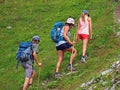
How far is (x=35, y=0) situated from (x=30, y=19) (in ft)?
15.3

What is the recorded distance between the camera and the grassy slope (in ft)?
53.0

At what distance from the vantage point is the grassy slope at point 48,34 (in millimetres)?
16159

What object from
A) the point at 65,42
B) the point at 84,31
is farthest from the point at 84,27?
the point at 65,42

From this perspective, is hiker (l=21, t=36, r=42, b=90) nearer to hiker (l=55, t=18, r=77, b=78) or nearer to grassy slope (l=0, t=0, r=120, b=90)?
grassy slope (l=0, t=0, r=120, b=90)

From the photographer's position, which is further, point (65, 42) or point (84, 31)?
point (84, 31)

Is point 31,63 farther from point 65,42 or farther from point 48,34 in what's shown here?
point 48,34

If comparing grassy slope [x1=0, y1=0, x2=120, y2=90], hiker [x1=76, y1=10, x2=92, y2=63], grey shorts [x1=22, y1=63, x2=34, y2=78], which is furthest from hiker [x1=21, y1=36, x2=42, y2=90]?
hiker [x1=76, y1=10, x2=92, y2=63]

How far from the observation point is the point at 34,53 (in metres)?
14.8

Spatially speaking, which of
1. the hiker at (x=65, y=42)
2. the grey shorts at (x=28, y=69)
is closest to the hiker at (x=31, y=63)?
the grey shorts at (x=28, y=69)

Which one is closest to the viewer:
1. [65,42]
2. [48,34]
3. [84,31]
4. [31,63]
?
[31,63]

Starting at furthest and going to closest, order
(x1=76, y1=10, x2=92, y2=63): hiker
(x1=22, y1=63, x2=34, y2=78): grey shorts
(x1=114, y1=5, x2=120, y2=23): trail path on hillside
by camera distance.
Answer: (x1=114, y1=5, x2=120, y2=23): trail path on hillside → (x1=76, y1=10, x2=92, y2=63): hiker → (x1=22, y1=63, x2=34, y2=78): grey shorts

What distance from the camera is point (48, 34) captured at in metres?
23.4

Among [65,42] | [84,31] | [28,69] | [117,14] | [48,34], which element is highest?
[84,31]

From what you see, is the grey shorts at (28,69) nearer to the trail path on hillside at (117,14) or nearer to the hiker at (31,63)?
the hiker at (31,63)
